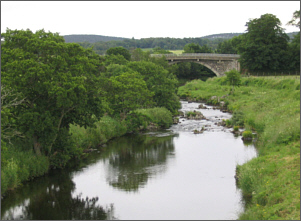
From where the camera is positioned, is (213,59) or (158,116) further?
(213,59)

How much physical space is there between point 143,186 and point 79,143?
10.5 metres

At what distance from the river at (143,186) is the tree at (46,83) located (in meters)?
3.84

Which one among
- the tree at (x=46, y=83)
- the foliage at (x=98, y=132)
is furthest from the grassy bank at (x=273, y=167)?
the foliage at (x=98, y=132)

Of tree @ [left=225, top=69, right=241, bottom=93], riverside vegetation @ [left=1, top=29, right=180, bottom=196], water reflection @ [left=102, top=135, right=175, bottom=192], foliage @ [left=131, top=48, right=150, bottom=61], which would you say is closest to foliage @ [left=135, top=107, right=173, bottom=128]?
water reflection @ [left=102, top=135, right=175, bottom=192]

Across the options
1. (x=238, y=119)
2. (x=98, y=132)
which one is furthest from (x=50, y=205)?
(x=238, y=119)

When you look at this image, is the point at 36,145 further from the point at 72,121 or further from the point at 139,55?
the point at 139,55

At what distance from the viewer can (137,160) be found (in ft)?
114

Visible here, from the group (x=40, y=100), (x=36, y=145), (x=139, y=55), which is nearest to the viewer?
(x=40, y=100)

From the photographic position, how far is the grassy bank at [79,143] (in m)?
25.6

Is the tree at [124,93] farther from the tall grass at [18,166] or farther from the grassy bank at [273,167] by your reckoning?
the tall grass at [18,166]

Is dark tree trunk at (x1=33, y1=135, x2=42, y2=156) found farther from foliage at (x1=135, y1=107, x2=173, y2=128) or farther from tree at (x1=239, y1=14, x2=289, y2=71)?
tree at (x1=239, y1=14, x2=289, y2=71)

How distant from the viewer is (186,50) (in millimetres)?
136875

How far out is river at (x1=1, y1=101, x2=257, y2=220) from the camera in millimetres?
22781

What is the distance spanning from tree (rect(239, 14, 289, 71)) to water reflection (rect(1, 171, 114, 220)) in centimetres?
6639
